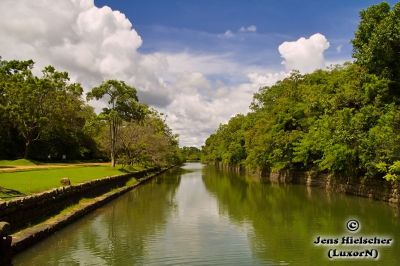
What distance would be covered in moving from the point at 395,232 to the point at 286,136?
31.2 meters

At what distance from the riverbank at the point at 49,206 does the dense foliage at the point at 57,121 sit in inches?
779

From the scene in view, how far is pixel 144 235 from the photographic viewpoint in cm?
1817

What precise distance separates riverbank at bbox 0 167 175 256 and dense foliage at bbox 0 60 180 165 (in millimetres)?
19777

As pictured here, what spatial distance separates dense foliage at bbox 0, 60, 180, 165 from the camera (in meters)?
51.0

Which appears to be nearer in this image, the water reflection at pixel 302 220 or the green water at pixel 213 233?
the green water at pixel 213 233

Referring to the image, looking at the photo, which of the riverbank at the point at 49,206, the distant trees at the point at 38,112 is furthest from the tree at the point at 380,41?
the distant trees at the point at 38,112

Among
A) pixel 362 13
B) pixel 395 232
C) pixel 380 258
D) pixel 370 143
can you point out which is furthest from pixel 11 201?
pixel 362 13

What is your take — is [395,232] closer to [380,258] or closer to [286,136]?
[380,258]

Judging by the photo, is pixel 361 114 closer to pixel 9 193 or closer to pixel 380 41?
pixel 380 41

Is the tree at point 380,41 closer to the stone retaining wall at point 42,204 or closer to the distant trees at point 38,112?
the stone retaining wall at point 42,204

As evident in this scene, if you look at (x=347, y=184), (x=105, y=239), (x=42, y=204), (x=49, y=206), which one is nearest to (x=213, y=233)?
(x=105, y=239)

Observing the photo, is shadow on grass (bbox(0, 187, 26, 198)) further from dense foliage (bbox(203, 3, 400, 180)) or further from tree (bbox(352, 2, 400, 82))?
tree (bbox(352, 2, 400, 82))

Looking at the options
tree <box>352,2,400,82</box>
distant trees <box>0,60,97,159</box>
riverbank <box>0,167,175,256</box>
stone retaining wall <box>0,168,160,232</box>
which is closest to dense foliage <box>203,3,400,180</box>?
tree <box>352,2,400,82</box>

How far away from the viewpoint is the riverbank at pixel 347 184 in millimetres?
29656
